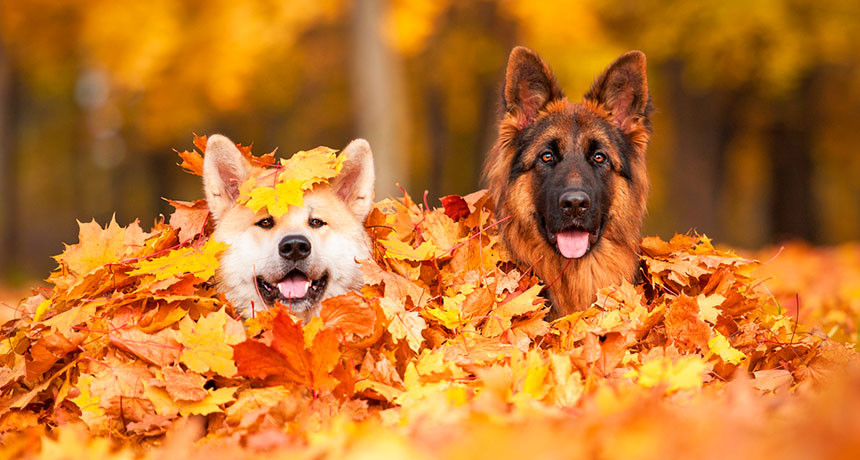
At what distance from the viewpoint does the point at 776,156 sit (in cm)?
Answer: 1919

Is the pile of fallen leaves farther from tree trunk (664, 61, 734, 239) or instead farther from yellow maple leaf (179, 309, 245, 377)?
tree trunk (664, 61, 734, 239)

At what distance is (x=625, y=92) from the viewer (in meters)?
4.57

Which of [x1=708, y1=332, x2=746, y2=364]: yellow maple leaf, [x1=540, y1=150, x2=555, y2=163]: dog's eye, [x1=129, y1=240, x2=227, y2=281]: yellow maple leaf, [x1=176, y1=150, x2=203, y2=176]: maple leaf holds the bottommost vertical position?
[x1=708, y1=332, x2=746, y2=364]: yellow maple leaf

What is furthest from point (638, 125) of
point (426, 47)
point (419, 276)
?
point (426, 47)

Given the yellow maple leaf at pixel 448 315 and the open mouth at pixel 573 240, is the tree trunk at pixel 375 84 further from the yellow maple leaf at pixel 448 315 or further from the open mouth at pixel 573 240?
the yellow maple leaf at pixel 448 315

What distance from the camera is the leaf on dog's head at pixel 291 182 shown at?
3.89m

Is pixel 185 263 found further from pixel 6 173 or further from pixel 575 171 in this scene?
pixel 6 173

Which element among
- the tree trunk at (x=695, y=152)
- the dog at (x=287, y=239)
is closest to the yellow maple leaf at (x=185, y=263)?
the dog at (x=287, y=239)

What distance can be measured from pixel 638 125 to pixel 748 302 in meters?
1.20

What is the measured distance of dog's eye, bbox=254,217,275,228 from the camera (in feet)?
13.2

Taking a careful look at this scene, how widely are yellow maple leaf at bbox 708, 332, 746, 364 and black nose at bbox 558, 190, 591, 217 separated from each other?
962 millimetres

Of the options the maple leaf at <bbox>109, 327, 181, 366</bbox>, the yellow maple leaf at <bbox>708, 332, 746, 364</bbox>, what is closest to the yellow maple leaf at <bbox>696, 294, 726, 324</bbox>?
the yellow maple leaf at <bbox>708, 332, 746, 364</bbox>

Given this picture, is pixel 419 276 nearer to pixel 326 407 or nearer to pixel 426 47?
pixel 326 407

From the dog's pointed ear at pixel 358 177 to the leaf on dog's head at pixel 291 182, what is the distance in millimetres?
69
